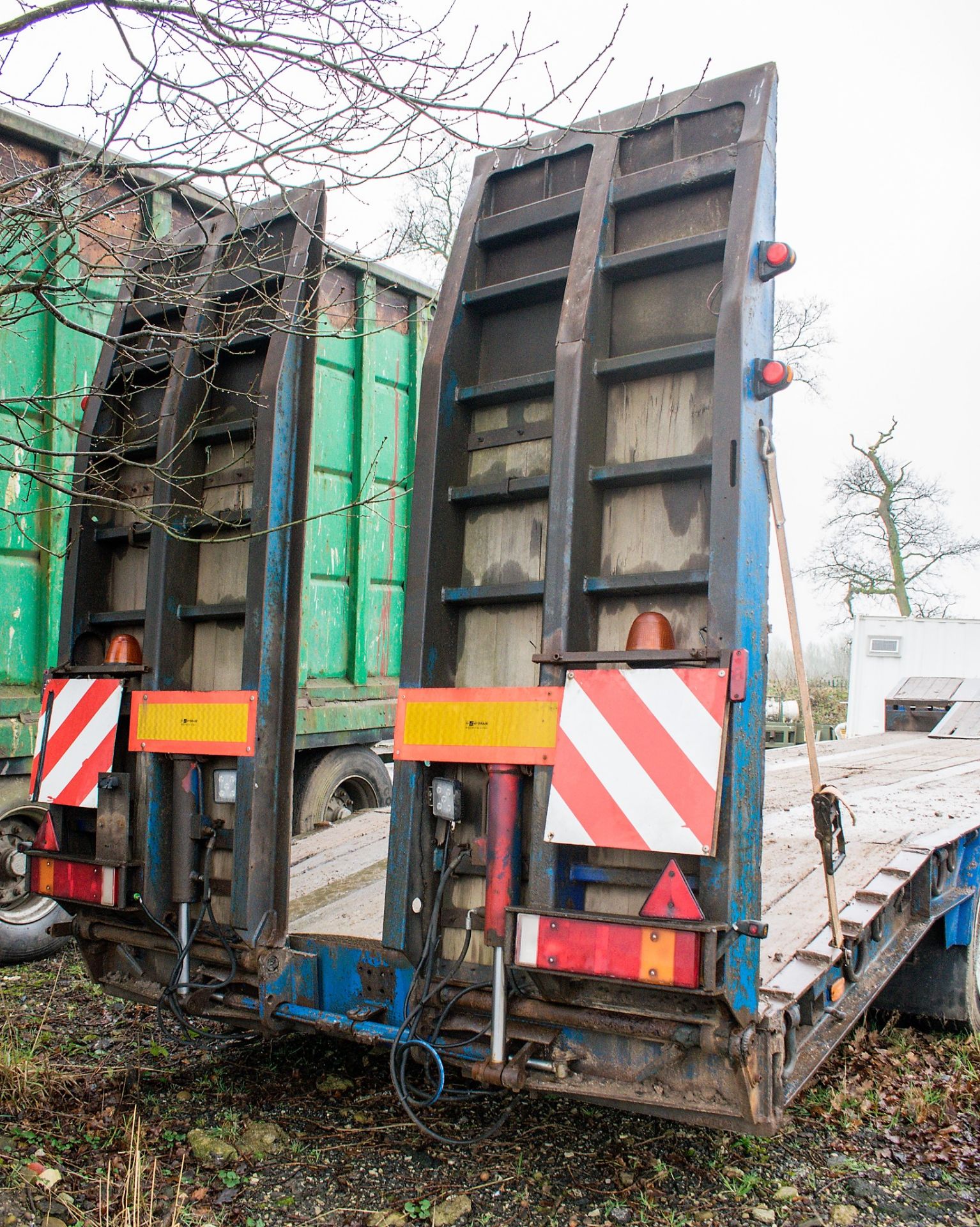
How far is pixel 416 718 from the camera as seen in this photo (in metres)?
3.12

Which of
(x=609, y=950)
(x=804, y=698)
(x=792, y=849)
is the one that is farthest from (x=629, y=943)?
(x=792, y=849)

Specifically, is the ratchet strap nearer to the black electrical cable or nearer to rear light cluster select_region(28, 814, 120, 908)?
the black electrical cable

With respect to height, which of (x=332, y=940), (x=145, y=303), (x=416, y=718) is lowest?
(x=332, y=940)

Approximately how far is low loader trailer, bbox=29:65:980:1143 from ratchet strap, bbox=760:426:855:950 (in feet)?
0.04

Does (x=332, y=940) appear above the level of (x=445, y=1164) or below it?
above

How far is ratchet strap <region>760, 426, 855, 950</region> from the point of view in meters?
2.79

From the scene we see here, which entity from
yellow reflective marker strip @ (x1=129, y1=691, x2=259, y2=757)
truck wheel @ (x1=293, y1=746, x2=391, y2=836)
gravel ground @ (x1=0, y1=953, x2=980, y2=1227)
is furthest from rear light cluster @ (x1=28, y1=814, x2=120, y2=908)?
truck wheel @ (x1=293, y1=746, x2=391, y2=836)

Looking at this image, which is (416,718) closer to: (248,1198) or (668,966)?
(668,966)

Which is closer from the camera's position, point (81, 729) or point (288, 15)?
point (288, 15)

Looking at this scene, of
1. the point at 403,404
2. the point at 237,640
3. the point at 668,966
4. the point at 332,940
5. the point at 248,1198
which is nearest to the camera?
Result: the point at 668,966

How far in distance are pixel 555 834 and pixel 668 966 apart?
455 mm

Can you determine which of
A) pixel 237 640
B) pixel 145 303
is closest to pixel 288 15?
pixel 145 303

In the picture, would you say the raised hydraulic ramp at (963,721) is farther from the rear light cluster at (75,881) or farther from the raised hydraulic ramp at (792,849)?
the rear light cluster at (75,881)

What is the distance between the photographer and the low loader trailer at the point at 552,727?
8.54ft
